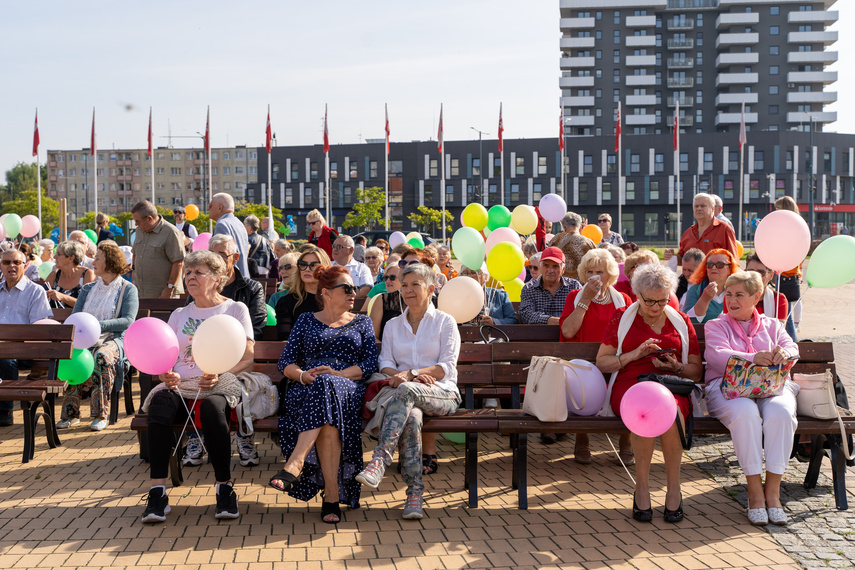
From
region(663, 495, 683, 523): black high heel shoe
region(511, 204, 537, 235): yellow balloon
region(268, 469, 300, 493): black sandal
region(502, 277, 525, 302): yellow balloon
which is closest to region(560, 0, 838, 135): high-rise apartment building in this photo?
region(511, 204, 537, 235): yellow balloon

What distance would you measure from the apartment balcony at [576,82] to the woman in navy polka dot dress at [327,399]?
90854 mm

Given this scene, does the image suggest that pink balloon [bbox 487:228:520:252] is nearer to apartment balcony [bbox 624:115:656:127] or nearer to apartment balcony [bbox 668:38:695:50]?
apartment balcony [bbox 624:115:656:127]

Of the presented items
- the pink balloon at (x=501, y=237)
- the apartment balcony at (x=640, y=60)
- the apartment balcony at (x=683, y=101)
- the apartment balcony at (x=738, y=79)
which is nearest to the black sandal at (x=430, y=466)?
the pink balloon at (x=501, y=237)

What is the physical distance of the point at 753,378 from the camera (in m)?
5.20

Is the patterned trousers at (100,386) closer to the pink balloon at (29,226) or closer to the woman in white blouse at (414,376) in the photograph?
the woman in white blouse at (414,376)

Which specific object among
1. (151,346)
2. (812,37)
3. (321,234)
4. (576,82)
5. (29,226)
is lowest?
(151,346)

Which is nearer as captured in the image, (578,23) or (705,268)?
(705,268)

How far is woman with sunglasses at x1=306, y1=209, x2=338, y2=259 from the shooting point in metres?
11.7

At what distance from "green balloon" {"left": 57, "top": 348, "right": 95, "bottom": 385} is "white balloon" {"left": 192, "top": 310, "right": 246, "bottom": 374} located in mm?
2262

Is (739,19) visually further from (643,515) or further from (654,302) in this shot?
(643,515)

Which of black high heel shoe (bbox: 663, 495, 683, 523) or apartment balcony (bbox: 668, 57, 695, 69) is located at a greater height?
apartment balcony (bbox: 668, 57, 695, 69)

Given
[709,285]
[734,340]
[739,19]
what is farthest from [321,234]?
[739,19]

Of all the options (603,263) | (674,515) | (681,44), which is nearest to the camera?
(674,515)

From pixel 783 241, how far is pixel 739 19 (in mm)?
95157
